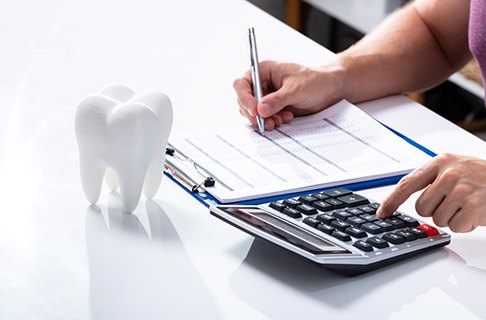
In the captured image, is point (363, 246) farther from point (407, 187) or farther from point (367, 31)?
point (367, 31)

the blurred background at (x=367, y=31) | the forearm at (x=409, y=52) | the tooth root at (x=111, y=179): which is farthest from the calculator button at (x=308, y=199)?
the blurred background at (x=367, y=31)

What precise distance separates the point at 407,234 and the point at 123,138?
1.00 ft

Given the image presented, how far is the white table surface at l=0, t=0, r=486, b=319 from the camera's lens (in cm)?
85

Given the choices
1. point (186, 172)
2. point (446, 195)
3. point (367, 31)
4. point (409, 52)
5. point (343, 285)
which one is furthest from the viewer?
point (367, 31)

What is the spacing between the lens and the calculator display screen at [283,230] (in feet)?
2.91

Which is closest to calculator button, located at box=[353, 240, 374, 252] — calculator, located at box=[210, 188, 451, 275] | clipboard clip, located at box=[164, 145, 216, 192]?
calculator, located at box=[210, 188, 451, 275]

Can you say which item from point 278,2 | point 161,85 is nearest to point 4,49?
point 161,85

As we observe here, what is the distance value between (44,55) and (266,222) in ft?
2.16

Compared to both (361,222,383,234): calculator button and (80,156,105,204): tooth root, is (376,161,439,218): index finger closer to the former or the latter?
(361,222,383,234): calculator button

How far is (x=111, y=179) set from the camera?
1.04 metres

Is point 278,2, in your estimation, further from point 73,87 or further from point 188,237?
point 188,237

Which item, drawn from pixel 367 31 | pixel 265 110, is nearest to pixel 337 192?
pixel 265 110

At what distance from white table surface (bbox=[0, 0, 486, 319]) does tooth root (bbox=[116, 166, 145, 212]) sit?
0.02 m

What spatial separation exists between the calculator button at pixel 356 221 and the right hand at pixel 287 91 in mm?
321
